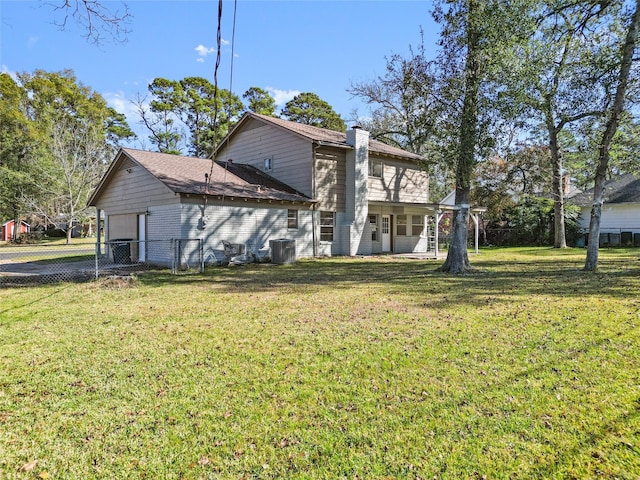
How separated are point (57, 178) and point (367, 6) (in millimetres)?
34677

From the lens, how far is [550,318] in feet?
20.5

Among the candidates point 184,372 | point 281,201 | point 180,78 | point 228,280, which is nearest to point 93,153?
point 180,78

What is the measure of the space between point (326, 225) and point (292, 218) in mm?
2044

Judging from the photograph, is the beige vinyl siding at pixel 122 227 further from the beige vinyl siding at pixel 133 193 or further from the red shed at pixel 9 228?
the red shed at pixel 9 228

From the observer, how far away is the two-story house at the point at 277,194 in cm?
1505

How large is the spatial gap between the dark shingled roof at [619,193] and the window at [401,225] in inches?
630

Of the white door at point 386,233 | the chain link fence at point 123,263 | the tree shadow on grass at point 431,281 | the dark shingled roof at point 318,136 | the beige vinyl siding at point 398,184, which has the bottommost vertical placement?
the tree shadow on grass at point 431,281

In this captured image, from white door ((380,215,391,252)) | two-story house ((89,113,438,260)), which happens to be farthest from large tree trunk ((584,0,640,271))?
white door ((380,215,391,252))

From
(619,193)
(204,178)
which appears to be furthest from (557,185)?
(204,178)

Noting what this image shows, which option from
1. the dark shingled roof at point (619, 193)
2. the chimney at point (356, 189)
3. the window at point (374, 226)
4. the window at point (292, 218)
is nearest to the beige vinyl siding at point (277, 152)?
the window at point (292, 218)

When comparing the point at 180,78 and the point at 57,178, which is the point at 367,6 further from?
the point at 180,78

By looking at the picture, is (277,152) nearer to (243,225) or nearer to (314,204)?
(314,204)

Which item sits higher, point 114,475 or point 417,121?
point 417,121

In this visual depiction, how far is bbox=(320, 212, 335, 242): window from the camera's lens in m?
19.0
